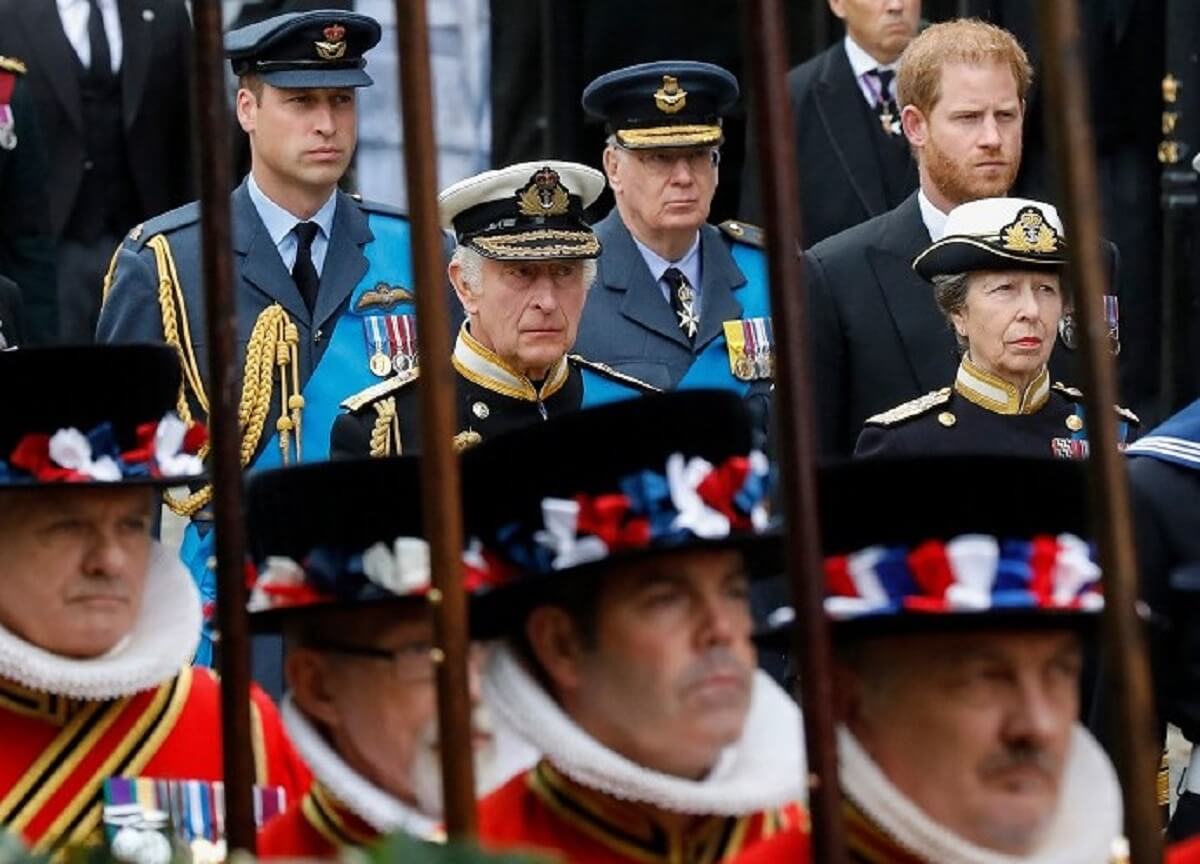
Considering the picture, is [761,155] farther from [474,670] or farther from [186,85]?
[186,85]

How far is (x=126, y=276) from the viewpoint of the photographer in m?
8.52

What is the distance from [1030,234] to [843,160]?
181cm

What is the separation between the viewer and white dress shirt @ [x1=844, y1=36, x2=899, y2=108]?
31.7 ft

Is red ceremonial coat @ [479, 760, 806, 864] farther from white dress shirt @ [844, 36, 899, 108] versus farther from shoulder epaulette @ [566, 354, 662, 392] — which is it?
white dress shirt @ [844, 36, 899, 108]

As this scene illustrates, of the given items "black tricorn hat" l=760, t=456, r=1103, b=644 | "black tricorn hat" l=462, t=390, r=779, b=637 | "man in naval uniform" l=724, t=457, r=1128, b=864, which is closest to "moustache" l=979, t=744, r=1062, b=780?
"man in naval uniform" l=724, t=457, r=1128, b=864

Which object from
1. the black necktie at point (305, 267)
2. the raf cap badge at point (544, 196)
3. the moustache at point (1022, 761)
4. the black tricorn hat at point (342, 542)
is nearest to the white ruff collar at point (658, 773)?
the moustache at point (1022, 761)

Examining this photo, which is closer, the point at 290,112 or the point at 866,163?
the point at 290,112

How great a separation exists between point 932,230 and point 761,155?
433 centimetres

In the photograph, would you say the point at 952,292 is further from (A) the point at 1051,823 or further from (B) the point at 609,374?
(A) the point at 1051,823

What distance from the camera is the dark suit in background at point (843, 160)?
9.57 metres

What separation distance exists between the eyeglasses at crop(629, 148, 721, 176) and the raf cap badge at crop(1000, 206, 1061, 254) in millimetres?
1241

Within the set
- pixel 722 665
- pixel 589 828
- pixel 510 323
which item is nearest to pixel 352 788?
pixel 589 828

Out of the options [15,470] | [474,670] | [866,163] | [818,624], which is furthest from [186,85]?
[818,624]

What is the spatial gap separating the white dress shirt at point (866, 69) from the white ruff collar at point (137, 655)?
415 cm
